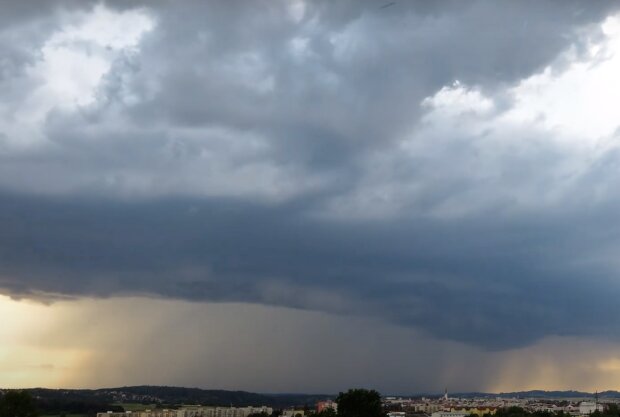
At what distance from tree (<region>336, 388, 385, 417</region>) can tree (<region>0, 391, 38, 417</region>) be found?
4584cm

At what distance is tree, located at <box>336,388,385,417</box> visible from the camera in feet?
371

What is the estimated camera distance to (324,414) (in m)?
128

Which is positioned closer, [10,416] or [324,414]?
[10,416]

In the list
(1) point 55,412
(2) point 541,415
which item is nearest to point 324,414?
(2) point 541,415

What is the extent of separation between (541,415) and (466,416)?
47.5 meters

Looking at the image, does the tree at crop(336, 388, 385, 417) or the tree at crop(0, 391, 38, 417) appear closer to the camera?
the tree at crop(0, 391, 38, 417)

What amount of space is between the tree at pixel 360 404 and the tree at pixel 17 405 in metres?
45.8

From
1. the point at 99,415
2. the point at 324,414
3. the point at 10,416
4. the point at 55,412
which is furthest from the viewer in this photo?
the point at 55,412

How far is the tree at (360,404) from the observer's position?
371 ft

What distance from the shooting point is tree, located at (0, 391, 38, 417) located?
91375 mm

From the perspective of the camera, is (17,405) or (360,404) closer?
(17,405)

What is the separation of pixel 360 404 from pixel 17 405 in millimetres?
49849

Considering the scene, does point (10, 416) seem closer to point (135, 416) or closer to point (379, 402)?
point (379, 402)

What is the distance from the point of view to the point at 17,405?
302ft
